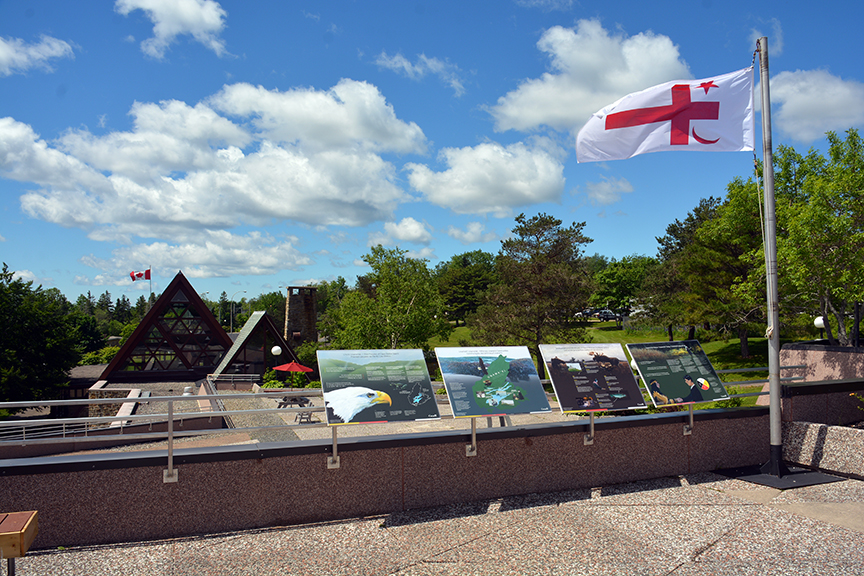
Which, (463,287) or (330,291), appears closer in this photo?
(463,287)

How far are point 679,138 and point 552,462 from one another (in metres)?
4.66

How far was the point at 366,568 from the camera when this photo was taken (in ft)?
13.8

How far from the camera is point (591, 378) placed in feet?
19.7

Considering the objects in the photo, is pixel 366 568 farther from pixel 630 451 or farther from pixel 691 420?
pixel 691 420

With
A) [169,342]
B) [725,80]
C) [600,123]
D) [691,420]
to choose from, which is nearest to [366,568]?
[691,420]

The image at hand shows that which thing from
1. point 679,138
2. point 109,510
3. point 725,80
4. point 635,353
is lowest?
point 109,510

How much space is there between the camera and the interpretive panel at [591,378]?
575 cm

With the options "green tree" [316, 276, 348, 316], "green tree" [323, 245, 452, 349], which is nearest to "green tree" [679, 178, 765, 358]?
"green tree" [323, 245, 452, 349]

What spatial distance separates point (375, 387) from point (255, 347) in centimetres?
2434

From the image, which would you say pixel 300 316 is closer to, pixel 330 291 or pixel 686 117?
pixel 686 117

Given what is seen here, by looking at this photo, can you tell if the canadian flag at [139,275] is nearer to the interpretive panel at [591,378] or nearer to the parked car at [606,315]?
the interpretive panel at [591,378]

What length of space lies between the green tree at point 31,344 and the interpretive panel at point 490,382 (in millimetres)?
33144

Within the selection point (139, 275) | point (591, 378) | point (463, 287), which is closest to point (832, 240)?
point (591, 378)

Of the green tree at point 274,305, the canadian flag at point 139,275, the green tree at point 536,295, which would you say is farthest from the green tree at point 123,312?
the green tree at point 536,295
